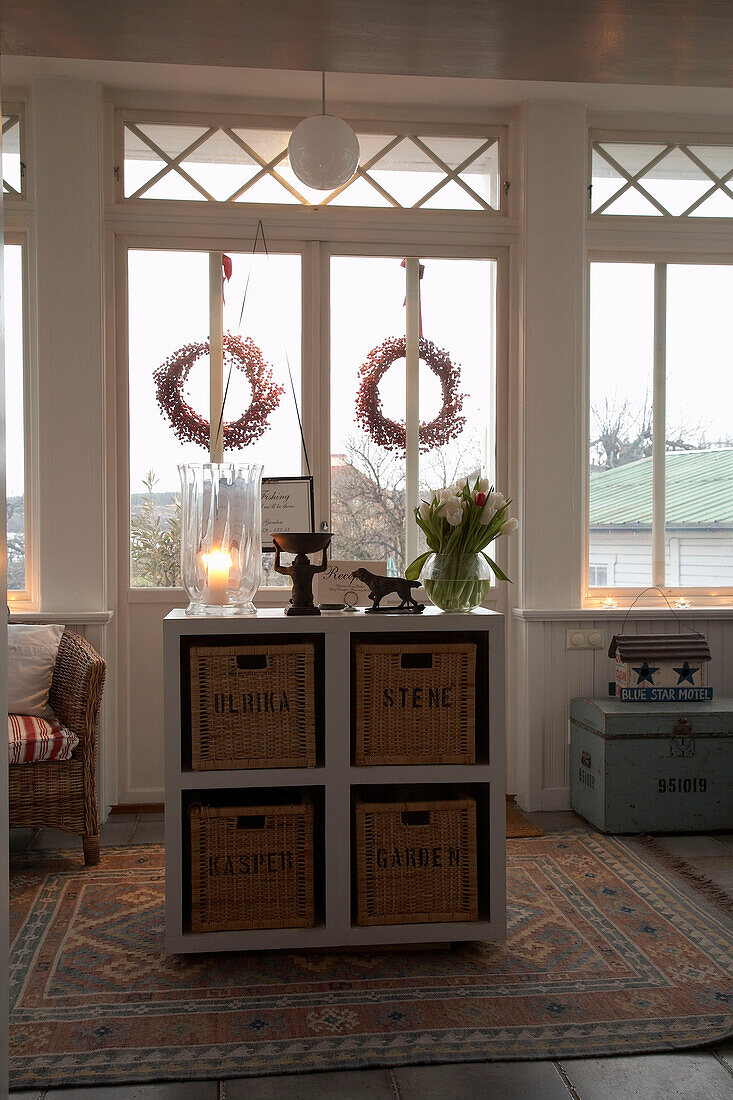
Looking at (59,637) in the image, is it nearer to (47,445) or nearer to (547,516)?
(47,445)

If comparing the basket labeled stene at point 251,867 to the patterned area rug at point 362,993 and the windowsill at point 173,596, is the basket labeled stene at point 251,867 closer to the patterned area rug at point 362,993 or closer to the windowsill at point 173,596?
the patterned area rug at point 362,993

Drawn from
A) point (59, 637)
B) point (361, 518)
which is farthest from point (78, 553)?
point (361, 518)

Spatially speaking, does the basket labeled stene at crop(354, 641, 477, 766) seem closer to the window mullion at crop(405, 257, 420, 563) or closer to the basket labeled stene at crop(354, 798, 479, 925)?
the basket labeled stene at crop(354, 798, 479, 925)

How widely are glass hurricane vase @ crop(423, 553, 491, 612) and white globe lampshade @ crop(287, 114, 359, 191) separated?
1557mm

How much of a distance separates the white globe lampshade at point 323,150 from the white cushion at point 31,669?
196 cm

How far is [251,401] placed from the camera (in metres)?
3.94

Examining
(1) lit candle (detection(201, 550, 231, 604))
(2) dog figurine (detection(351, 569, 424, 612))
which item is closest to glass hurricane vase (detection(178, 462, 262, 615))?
(1) lit candle (detection(201, 550, 231, 604))

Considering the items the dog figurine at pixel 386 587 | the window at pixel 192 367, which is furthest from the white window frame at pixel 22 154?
the dog figurine at pixel 386 587

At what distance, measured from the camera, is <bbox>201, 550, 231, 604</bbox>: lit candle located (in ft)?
8.48

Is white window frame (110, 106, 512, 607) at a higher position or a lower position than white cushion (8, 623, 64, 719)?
higher

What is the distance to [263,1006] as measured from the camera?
7.30 feet

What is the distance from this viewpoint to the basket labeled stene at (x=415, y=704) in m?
2.54

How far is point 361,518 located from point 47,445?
134 cm

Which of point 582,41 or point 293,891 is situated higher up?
point 582,41
